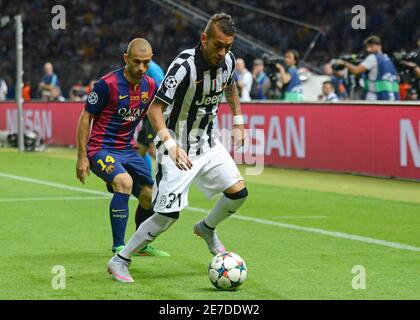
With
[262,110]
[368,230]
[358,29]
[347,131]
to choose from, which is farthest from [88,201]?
[358,29]

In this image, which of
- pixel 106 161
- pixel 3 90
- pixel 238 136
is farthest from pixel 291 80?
pixel 3 90

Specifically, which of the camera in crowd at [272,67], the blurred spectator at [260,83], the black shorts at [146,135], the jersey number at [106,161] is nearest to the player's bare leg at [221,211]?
the jersey number at [106,161]

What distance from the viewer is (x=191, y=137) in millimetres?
8305

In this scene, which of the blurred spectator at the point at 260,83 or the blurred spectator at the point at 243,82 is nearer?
the blurred spectator at the point at 260,83

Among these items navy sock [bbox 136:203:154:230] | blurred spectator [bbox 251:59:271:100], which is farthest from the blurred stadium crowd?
navy sock [bbox 136:203:154:230]

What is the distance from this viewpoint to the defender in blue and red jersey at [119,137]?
908 cm

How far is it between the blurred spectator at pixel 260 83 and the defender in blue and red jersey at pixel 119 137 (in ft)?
45.0

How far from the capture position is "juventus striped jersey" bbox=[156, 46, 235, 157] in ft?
26.3

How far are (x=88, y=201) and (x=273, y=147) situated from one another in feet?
20.3

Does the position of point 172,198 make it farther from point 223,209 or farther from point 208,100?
point 208,100

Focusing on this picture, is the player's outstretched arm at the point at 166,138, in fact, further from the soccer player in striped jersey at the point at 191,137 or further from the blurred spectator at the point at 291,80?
the blurred spectator at the point at 291,80

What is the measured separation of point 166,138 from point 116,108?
5.77ft

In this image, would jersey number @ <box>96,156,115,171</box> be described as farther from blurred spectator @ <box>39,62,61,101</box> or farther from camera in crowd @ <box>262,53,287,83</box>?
blurred spectator @ <box>39,62,61,101</box>
